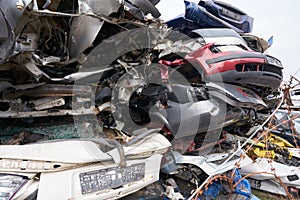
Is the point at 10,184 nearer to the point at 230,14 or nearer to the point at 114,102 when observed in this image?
the point at 114,102

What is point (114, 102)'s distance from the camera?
8.64ft

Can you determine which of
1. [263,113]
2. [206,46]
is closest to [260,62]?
[206,46]

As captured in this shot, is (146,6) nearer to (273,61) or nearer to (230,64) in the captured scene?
(230,64)

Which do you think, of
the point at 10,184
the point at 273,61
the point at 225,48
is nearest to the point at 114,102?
the point at 10,184

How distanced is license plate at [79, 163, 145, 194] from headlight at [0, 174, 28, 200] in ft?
1.17

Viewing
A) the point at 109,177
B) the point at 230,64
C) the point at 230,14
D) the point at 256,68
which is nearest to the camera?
the point at 109,177

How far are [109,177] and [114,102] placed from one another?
33.5 inches

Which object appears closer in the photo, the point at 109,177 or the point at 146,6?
the point at 109,177

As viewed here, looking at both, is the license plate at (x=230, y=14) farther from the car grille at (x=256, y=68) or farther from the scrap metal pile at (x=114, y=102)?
the car grille at (x=256, y=68)

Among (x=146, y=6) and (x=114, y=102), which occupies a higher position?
(x=146, y=6)

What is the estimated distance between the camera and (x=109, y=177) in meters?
1.97

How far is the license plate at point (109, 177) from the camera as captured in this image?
1.84 meters

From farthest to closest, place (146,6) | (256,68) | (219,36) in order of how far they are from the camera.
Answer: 1. (219,36)
2. (256,68)
3. (146,6)

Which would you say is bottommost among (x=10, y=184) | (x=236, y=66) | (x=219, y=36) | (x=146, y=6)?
(x=10, y=184)
